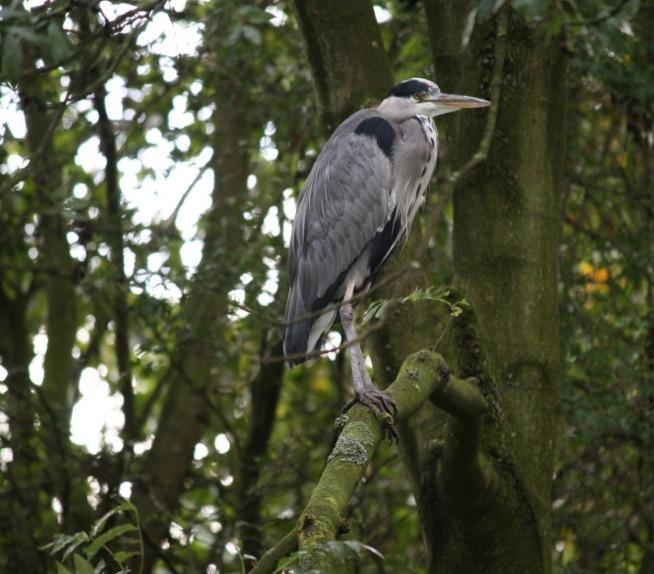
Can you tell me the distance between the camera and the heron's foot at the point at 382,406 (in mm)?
2725

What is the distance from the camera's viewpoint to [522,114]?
11.8ft

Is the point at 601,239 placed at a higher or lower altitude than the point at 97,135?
lower

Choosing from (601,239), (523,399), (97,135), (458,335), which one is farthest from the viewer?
(97,135)

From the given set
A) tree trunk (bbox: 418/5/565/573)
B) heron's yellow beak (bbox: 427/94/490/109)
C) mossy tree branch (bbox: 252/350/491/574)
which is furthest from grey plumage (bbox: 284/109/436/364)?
mossy tree branch (bbox: 252/350/491/574)

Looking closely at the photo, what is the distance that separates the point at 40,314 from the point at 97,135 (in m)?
2.44

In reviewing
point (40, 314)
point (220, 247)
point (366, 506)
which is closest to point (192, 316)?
point (220, 247)

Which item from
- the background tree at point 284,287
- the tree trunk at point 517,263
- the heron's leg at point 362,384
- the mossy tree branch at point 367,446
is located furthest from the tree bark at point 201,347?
the mossy tree branch at point 367,446

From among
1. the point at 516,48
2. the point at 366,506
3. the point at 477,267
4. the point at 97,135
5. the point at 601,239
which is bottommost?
the point at 366,506

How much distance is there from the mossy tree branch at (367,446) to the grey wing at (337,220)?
1.13 metres

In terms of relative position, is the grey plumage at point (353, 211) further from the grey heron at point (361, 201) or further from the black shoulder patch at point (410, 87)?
the black shoulder patch at point (410, 87)

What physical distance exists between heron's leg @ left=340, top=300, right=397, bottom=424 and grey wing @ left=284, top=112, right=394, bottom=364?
21 centimetres

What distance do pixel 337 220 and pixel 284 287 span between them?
2.57 ft

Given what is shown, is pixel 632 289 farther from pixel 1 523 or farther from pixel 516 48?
pixel 1 523

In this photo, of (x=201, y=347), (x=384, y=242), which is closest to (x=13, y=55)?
(x=384, y=242)
